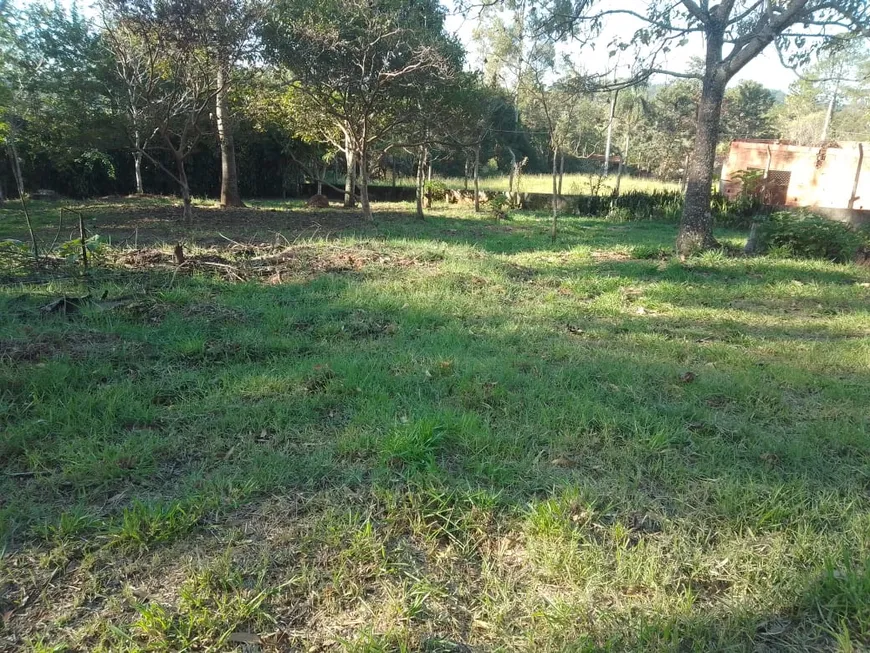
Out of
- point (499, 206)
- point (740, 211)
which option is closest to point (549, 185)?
point (499, 206)

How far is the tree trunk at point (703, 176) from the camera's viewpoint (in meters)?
10.6

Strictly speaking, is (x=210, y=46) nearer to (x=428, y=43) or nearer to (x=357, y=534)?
(x=428, y=43)

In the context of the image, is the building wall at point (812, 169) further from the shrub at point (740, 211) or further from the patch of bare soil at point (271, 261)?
the patch of bare soil at point (271, 261)

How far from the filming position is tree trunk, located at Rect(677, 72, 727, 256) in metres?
10.6

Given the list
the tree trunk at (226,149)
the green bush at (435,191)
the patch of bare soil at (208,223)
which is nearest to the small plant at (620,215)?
the green bush at (435,191)

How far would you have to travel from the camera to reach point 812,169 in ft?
52.3

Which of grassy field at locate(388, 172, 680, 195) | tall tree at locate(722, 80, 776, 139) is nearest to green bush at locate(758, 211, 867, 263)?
grassy field at locate(388, 172, 680, 195)

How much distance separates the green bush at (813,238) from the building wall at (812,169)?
4.20 metres

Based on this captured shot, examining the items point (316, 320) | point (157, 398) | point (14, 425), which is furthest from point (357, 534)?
point (316, 320)

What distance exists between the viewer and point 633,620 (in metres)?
1.92

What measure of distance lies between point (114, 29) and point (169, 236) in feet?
15.3

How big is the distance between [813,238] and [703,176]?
2251 mm

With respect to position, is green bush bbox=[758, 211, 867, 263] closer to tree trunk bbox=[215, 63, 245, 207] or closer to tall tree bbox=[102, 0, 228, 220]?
tall tree bbox=[102, 0, 228, 220]

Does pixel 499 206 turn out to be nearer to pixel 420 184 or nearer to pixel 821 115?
pixel 420 184
